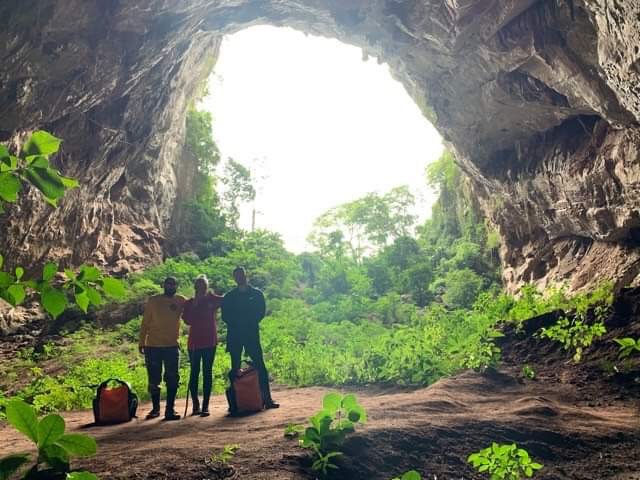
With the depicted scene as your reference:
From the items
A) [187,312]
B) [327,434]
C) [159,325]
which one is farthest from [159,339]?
[327,434]

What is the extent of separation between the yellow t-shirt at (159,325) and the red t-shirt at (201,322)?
0.64 ft

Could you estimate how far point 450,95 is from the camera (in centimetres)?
1309

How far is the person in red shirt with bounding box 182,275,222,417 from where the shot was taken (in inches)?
247

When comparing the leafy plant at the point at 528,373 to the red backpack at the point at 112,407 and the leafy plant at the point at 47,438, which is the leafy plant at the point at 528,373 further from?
the leafy plant at the point at 47,438

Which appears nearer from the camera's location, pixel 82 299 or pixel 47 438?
pixel 47 438

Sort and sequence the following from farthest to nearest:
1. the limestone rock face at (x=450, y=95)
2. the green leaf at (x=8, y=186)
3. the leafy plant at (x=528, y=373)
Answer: the limestone rock face at (x=450, y=95)
the leafy plant at (x=528, y=373)
the green leaf at (x=8, y=186)

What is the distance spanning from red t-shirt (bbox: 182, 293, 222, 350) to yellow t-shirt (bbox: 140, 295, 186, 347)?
0.64 ft

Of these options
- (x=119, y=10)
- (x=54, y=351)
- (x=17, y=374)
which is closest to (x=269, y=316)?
(x=54, y=351)

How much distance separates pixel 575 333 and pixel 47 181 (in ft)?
26.9

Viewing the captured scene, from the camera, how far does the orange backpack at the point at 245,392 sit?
236 inches

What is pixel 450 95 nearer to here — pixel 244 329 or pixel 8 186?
pixel 244 329

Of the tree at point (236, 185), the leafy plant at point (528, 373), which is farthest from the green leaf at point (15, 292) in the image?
the tree at point (236, 185)

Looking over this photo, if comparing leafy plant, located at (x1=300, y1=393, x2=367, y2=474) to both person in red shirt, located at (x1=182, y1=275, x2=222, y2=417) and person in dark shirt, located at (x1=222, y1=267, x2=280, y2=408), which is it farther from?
person in red shirt, located at (x1=182, y1=275, x2=222, y2=417)

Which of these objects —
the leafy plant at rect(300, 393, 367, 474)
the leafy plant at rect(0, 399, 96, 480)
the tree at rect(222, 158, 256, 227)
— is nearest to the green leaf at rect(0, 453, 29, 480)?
the leafy plant at rect(0, 399, 96, 480)
